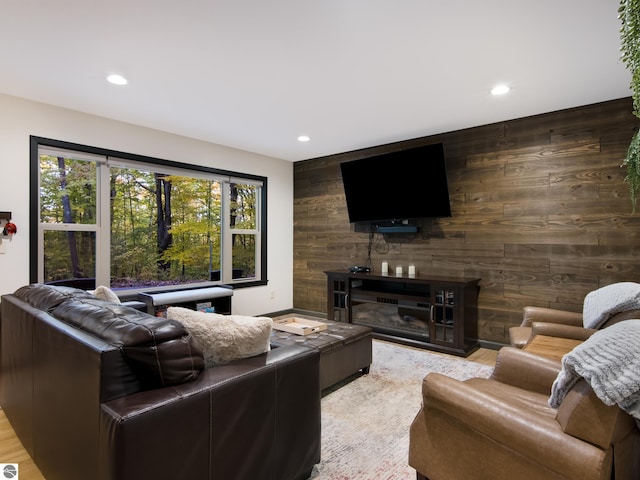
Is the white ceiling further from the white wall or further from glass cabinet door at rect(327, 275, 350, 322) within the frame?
glass cabinet door at rect(327, 275, 350, 322)

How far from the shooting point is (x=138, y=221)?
425 centimetres

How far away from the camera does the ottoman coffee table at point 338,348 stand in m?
2.75

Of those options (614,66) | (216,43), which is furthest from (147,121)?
(614,66)

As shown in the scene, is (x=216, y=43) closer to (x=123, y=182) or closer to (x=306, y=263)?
(x=123, y=182)

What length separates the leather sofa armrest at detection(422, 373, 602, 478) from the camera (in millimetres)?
1129

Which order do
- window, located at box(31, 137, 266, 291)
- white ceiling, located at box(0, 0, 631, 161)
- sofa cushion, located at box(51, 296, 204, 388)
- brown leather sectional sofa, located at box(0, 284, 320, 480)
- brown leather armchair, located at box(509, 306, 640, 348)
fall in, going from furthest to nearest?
1. window, located at box(31, 137, 266, 291)
2. brown leather armchair, located at box(509, 306, 640, 348)
3. white ceiling, located at box(0, 0, 631, 161)
4. sofa cushion, located at box(51, 296, 204, 388)
5. brown leather sectional sofa, located at box(0, 284, 320, 480)

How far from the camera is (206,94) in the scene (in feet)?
10.3

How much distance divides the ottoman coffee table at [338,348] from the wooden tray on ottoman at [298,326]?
3cm

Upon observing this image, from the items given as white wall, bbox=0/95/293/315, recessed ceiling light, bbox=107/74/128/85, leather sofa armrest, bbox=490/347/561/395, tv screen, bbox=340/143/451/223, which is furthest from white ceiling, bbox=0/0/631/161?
leather sofa armrest, bbox=490/347/561/395

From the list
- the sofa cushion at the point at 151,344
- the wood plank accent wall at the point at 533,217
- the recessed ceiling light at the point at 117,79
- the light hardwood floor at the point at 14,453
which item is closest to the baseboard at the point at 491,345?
the wood plank accent wall at the point at 533,217

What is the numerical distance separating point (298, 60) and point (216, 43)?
57 cm

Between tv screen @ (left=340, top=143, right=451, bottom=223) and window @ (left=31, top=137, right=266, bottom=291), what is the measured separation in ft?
4.91

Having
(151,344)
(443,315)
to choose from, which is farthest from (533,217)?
(151,344)

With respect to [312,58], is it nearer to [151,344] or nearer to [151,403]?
[151,344]
